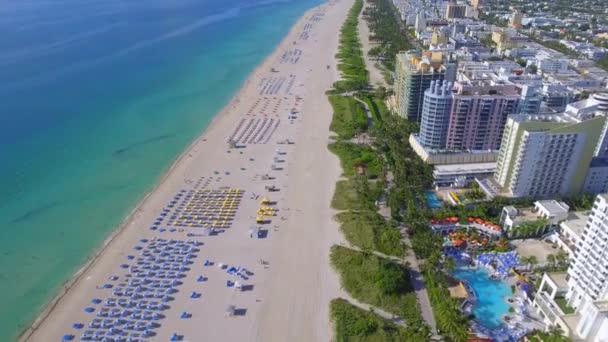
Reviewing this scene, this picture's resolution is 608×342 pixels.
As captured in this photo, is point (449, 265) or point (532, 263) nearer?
point (449, 265)

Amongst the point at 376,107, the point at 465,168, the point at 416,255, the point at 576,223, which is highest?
the point at 576,223

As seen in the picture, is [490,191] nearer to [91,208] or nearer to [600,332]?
[600,332]

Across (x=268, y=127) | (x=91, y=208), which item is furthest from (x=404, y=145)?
(x=91, y=208)

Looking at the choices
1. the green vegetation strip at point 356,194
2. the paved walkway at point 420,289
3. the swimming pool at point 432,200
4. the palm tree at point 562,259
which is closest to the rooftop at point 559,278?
the palm tree at point 562,259

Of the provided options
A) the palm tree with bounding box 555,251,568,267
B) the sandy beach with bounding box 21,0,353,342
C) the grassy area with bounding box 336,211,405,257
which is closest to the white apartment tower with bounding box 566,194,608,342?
the palm tree with bounding box 555,251,568,267

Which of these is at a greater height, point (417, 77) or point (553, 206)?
point (417, 77)

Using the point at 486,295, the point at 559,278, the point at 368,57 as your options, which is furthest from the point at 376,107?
the point at 559,278

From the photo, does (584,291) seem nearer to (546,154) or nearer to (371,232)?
(546,154)

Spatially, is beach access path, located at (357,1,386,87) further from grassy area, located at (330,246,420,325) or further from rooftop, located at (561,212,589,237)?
grassy area, located at (330,246,420,325)
